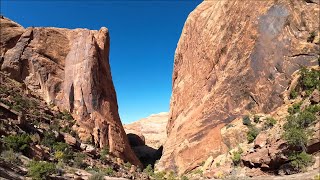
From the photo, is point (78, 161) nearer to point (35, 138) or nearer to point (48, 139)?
point (48, 139)

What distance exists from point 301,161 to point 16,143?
2430 centimetres

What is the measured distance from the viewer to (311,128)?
2620 cm

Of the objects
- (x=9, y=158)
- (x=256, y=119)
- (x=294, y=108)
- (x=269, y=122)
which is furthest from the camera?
(x=256, y=119)

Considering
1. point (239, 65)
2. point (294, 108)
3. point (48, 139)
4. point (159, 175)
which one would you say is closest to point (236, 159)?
point (294, 108)

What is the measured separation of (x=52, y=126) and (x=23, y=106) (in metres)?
4.92

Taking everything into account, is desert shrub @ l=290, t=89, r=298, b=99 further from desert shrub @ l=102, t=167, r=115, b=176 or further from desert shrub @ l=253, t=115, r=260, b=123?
desert shrub @ l=102, t=167, r=115, b=176

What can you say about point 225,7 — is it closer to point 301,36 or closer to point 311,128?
point 301,36

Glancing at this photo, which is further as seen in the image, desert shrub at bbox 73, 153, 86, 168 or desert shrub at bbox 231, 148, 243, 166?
desert shrub at bbox 73, 153, 86, 168

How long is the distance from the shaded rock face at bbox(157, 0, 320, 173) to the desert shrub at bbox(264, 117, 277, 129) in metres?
3.18

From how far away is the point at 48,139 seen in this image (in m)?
37.3

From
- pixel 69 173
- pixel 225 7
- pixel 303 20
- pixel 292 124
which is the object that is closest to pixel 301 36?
pixel 303 20

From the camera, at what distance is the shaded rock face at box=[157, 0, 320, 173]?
127 ft

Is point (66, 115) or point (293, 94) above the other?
point (66, 115)

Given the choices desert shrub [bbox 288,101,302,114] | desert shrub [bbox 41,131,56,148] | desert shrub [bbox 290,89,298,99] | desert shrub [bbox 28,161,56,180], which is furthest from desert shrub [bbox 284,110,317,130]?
desert shrub [bbox 41,131,56,148]
